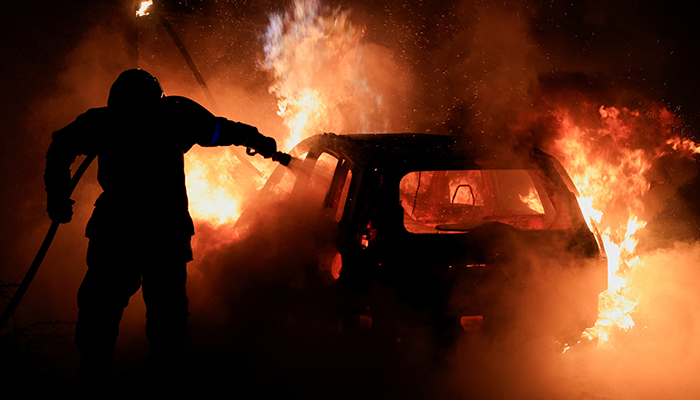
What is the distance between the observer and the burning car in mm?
2922

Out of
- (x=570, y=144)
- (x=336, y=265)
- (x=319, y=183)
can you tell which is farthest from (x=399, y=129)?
(x=336, y=265)

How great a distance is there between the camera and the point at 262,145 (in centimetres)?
375

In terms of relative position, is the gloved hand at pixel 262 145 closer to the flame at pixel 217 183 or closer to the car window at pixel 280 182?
the car window at pixel 280 182

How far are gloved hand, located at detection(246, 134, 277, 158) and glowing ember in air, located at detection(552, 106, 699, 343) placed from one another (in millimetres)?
4041

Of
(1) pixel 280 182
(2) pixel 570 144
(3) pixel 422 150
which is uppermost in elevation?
(2) pixel 570 144

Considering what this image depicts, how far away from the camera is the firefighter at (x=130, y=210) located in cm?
309

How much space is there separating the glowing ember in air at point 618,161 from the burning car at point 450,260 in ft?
9.11

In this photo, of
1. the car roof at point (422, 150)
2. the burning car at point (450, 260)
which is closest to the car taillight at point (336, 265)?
the burning car at point (450, 260)

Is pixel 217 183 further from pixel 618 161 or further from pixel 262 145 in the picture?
pixel 618 161

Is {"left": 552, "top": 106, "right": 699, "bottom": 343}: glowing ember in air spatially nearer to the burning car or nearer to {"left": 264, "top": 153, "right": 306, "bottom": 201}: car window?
the burning car

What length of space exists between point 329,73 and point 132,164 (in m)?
8.63

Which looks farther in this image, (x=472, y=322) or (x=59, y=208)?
(x=59, y=208)

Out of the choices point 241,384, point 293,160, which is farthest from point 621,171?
point 241,384

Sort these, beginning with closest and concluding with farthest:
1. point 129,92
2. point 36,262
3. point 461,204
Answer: point 129,92 → point 36,262 → point 461,204
